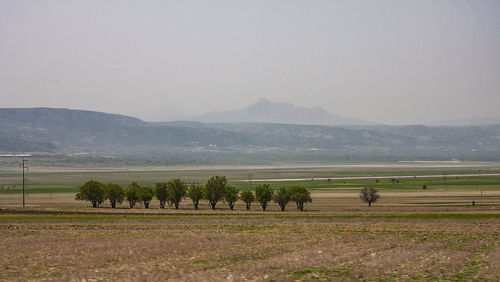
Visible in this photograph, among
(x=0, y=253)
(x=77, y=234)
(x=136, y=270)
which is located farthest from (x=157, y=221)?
(x=136, y=270)

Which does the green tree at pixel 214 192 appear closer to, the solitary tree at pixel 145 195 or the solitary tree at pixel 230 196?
the solitary tree at pixel 230 196

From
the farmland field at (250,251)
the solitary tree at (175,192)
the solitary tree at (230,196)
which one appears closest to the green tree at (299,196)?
the solitary tree at (230,196)

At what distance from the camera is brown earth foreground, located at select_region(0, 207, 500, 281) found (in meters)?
23.0

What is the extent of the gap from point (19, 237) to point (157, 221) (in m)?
15.5

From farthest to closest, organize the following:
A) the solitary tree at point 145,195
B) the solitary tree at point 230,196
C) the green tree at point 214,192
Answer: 1. the solitary tree at point 145,195
2. the green tree at point 214,192
3. the solitary tree at point 230,196

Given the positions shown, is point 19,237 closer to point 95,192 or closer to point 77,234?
point 77,234

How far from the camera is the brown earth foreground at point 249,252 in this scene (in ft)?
75.6

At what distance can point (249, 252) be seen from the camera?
29.4 meters

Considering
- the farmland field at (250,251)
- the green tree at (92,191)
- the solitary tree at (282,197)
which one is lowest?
the farmland field at (250,251)

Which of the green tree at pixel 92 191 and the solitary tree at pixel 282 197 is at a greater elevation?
the green tree at pixel 92 191

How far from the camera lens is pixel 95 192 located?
86938 mm

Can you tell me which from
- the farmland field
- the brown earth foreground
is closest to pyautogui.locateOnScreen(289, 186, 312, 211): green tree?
the farmland field

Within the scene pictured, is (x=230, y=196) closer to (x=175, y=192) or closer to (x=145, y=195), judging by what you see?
(x=175, y=192)

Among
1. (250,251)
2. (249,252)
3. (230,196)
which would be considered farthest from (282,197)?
(249,252)
